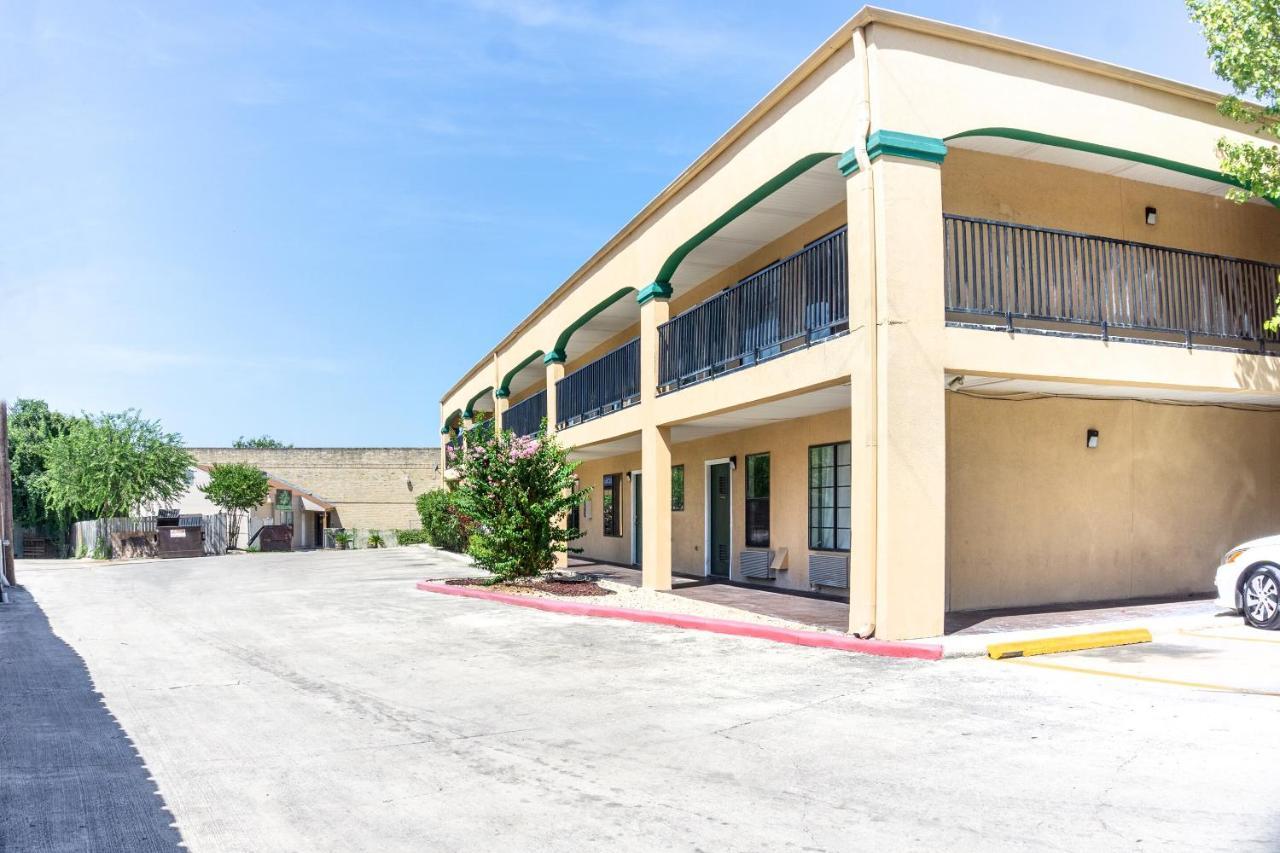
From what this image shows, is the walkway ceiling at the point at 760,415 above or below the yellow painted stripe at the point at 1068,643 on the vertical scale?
above

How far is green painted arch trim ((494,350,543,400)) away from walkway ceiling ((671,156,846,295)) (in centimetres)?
804

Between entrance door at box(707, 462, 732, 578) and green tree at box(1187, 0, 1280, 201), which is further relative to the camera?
entrance door at box(707, 462, 732, 578)

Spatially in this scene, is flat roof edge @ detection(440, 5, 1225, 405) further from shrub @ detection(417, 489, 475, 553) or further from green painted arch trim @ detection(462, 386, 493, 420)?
green painted arch trim @ detection(462, 386, 493, 420)

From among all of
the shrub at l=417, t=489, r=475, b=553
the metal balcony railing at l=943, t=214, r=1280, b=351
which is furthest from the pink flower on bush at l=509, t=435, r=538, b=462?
the shrub at l=417, t=489, r=475, b=553

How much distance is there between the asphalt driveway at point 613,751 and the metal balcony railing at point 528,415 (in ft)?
48.1

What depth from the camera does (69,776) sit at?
6.20 m

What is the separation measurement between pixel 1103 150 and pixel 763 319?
492 cm

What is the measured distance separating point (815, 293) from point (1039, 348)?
9.18 ft

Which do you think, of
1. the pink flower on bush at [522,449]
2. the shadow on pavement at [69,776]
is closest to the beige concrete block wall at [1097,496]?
the pink flower on bush at [522,449]

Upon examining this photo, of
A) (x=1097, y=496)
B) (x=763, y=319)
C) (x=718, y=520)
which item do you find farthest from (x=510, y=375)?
(x=1097, y=496)

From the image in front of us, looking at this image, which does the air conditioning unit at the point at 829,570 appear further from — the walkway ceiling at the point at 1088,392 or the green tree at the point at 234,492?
the green tree at the point at 234,492

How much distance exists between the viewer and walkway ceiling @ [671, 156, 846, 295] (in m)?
13.6

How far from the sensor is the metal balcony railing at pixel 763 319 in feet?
40.7

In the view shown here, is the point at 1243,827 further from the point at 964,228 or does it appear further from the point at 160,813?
the point at 964,228
